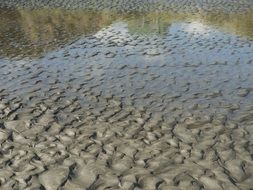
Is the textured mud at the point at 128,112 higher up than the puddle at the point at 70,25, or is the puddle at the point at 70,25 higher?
the textured mud at the point at 128,112

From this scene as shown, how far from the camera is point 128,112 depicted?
1423cm

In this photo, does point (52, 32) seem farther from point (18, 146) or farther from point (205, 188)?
point (205, 188)

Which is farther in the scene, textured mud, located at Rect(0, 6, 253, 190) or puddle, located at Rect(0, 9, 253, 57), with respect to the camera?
puddle, located at Rect(0, 9, 253, 57)

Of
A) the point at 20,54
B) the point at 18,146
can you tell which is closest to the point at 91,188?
the point at 18,146

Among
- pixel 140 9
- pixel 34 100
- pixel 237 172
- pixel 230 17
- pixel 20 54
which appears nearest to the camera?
pixel 237 172

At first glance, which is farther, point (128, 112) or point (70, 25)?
point (70, 25)

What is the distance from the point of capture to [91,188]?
9477mm

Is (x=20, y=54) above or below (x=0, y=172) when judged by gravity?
below

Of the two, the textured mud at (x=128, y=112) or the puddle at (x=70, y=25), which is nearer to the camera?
the textured mud at (x=128, y=112)

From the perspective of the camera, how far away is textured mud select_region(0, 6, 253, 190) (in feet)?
33.2

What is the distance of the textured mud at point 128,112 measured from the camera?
10125 mm

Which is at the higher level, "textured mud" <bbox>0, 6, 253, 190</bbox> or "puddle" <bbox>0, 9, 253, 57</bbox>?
"textured mud" <bbox>0, 6, 253, 190</bbox>

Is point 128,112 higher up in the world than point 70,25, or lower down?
higher up

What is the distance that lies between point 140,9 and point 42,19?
11287 mm
